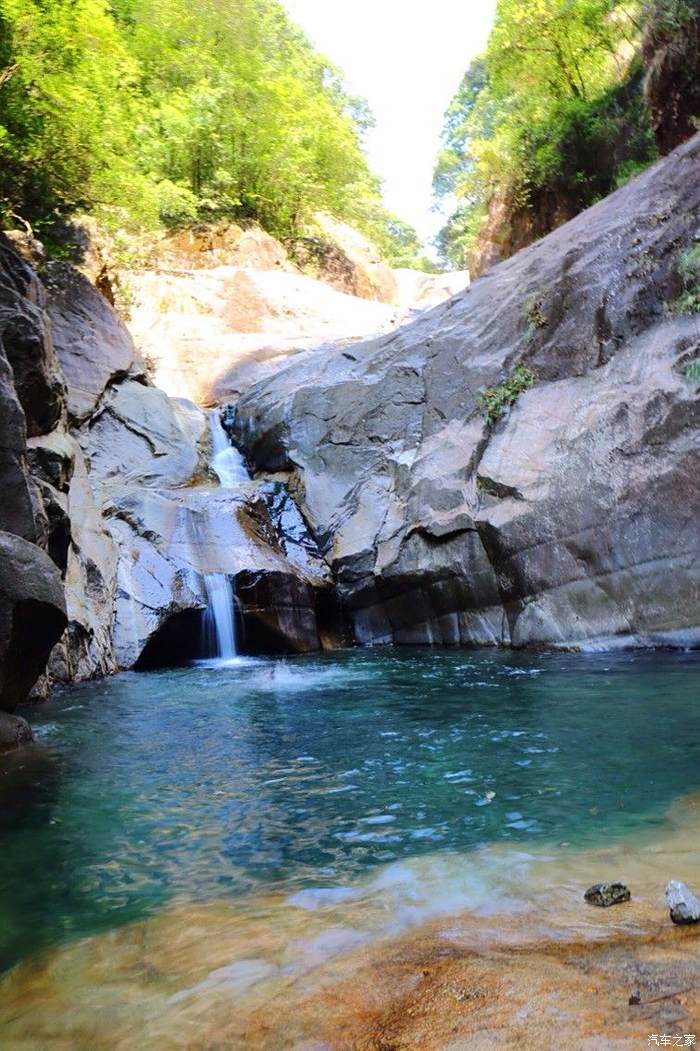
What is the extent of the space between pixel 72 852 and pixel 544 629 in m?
7.20

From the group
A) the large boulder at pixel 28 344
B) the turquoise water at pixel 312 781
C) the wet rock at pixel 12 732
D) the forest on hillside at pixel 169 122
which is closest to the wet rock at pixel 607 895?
the turquoise water at pixel 312 781

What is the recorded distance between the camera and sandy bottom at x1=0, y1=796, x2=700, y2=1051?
186cm

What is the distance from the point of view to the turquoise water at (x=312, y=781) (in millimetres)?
3398

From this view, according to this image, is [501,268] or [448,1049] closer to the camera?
[448,1049]

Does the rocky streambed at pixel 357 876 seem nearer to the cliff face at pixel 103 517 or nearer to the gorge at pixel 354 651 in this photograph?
the gorge at pixel 354 651

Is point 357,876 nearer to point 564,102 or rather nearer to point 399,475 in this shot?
point 399,475

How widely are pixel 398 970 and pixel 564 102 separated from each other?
18.0 m

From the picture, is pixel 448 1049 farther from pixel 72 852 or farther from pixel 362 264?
pixel 362 264

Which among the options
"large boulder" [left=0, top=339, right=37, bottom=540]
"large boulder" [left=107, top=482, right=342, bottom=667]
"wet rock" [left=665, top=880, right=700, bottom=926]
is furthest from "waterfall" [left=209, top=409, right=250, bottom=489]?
"wet rock" [left=665, top=880, right=700, bottom=926]

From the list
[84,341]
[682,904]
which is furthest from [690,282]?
[84,341]

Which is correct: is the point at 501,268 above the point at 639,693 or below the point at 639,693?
above

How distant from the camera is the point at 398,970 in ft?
7.32

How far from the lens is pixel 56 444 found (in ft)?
32.9

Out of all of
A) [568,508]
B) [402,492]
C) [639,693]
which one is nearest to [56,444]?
[402,492]
